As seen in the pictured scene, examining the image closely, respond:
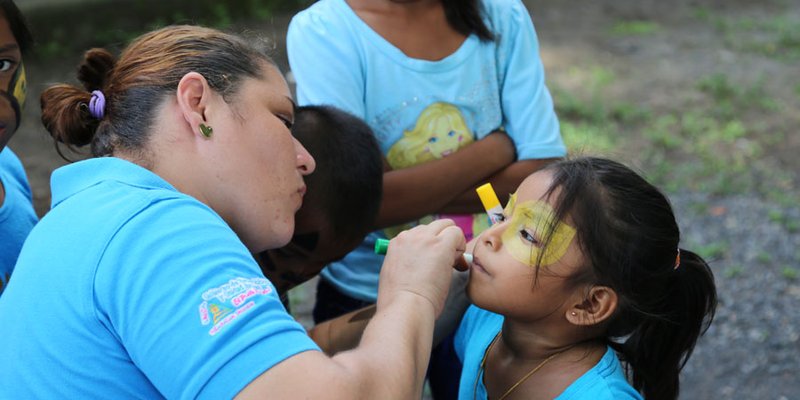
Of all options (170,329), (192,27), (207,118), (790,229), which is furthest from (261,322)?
(790,229)

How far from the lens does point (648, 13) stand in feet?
29.1

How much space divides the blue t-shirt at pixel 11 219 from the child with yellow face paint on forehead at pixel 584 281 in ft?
3.41

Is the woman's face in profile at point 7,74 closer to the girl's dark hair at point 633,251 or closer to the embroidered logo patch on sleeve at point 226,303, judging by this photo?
the embroidered logo patch on sleeve at point 226,303

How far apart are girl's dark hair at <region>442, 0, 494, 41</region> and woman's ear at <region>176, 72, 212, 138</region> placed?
980 millimetres

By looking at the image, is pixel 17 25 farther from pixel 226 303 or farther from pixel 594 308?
pixel 594 308

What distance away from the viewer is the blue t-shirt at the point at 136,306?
4.16 ft

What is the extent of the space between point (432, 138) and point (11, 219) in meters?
1.06

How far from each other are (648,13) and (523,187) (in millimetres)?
7508

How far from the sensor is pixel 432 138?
2.37 meters

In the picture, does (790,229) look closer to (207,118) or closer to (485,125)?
(485,125)

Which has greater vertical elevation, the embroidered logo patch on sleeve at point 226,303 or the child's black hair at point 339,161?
the embroidered logo patch on sleeve at point 226,303

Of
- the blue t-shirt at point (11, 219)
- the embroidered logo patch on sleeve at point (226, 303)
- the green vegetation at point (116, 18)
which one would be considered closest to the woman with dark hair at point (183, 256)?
the embroidered logo patch on sleeve at point (226, 303)

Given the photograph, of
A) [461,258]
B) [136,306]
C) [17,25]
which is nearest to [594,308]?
[461,258]

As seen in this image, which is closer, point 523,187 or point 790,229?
point 523,187
